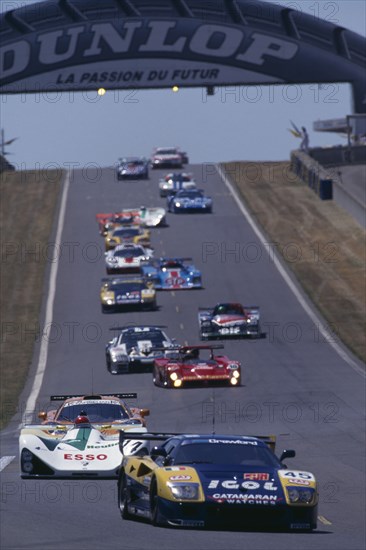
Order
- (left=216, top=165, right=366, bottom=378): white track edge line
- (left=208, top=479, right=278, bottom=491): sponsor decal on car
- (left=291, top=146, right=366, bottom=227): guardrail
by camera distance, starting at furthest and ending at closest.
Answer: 1. (left=291, top=146, right=366, bottom=227): guardrail
2. (left=216, top=165, right=366, bottom=378): white track edge line
3. (left=208, top=479, right=278, bottom=491): sponsor decal on car

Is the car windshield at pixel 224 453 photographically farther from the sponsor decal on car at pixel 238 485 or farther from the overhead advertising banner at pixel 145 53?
the overhead advertising banner at pixel 145 53

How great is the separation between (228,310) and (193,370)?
8.82 m

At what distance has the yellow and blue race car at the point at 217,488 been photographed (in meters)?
15.6

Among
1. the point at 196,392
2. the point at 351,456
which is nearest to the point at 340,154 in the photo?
the point at 196,392

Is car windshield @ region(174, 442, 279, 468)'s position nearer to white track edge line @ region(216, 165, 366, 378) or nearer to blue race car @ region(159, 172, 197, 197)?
white track edge line @ region(216, 165, 366, 378)

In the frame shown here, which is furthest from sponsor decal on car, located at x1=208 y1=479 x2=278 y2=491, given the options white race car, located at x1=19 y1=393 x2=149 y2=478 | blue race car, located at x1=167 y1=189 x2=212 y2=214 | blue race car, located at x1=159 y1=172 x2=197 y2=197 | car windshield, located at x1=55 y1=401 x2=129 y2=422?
blue race car, located at x1=159 y1=172 x2=197 y2=197

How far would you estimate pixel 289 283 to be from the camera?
58.1 metres

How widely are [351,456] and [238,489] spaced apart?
1123 cm

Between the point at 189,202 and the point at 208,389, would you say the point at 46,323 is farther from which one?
the point at 189,202

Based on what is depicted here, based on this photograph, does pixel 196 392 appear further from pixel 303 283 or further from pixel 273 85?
pixel 273 85

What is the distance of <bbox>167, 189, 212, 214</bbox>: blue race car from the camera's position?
2990 inches

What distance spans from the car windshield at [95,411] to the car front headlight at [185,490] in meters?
9.17

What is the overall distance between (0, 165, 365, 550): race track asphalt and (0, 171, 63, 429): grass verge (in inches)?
38.5

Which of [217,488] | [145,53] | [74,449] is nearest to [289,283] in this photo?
[145,53]
